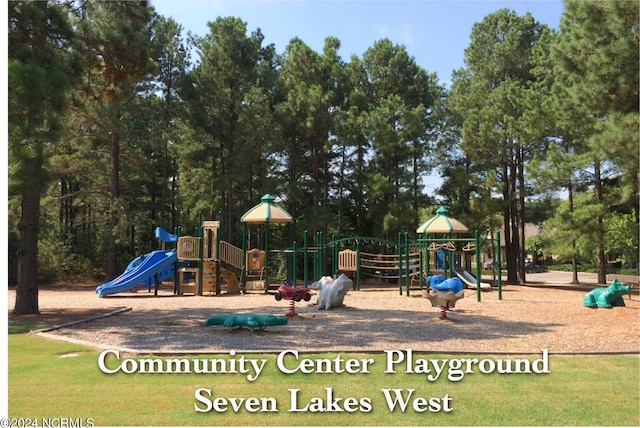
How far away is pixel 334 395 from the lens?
4.68 m

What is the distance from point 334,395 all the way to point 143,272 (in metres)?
13.5

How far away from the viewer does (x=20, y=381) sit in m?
5.17

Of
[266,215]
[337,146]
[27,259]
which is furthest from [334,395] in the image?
[337,146]

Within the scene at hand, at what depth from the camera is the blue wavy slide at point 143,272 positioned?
646 inches

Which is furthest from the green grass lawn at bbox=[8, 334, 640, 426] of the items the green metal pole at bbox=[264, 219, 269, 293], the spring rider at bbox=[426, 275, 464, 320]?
the green metal pole at bbox=[264, 219, 269, 293]

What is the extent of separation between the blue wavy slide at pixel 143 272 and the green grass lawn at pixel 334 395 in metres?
10.8

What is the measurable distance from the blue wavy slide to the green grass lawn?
10783 mm

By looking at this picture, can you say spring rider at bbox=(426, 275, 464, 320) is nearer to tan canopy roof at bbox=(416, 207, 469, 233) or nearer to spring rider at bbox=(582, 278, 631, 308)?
spring rider at bbox=(582, 278, 631, 308)

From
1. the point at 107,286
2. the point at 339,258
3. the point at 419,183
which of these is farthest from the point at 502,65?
the point at 107,286

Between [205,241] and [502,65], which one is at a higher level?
[502,65]

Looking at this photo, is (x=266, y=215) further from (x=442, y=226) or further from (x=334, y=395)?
(x=334, y=395)

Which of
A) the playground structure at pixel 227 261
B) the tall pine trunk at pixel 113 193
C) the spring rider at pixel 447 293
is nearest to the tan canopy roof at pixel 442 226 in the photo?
the playground structure at pixel 227 261

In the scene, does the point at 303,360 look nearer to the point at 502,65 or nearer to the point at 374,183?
the point at 374,183

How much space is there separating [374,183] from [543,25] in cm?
1089
